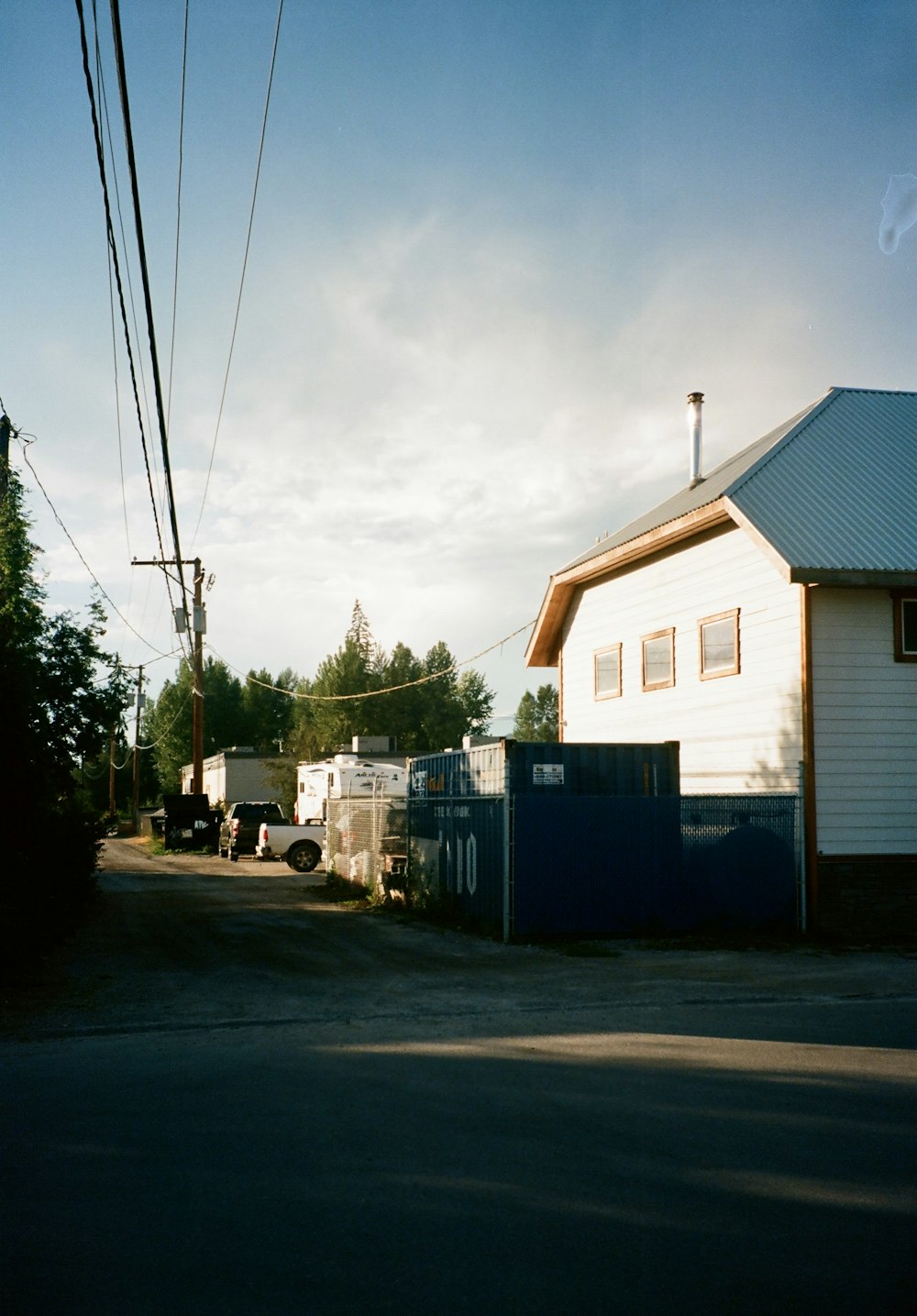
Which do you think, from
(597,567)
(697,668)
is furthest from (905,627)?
(597,567)

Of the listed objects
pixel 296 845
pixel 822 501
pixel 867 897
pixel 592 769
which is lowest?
pixel 296 845

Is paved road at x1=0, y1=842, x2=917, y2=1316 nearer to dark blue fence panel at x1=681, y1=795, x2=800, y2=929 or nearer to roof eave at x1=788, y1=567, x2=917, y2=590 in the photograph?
dark blue fence panel at x1=681, y1=795, x2=800, y2=929

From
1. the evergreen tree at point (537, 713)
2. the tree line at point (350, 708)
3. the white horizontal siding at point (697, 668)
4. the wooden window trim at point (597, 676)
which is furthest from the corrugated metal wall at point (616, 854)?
the evergreen tree at point (537, 713)

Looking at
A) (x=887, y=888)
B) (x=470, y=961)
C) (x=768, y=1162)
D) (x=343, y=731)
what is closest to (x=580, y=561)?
(x=887, y=888)

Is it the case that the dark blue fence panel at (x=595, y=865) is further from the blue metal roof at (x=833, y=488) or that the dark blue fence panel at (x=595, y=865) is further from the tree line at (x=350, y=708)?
the tree line at (x=350, y=708)

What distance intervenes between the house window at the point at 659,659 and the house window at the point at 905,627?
433cm

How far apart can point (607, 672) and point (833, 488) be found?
623 centimetres

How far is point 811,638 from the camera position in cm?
1686

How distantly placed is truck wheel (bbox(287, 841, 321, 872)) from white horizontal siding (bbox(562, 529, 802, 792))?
1217 centimetres

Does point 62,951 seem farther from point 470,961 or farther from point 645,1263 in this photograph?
point 645,1263

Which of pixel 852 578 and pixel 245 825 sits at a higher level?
pixel 852 578

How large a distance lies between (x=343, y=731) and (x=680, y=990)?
70208 mm

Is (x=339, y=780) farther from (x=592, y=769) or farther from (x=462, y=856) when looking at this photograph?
(x=592, y=769)

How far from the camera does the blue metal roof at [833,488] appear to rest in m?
17.1
